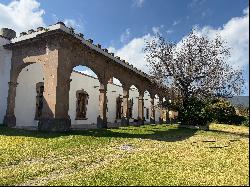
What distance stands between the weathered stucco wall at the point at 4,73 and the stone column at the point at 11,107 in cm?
24

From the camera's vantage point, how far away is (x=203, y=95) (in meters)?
19.8

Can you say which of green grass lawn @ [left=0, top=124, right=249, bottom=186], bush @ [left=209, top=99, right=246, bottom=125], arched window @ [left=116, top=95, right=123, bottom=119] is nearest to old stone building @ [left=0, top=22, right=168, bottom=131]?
green grass lawn @ [left=0, top=124, right=249, bottom=186]

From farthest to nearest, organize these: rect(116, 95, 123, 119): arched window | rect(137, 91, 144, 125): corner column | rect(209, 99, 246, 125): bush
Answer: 1. rect(209, 99, 246, 125): bush
2. rect(116, 95, 123, 119): arched window
3. rect(137, 91, 144, 125): corner column

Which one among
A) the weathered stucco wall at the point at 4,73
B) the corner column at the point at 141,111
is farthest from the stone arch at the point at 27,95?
the corner column at the point at 141,111

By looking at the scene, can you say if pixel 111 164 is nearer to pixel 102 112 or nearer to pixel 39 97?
pixel 102 112

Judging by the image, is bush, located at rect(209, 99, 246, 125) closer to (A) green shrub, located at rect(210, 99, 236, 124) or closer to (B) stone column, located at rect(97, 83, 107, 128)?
(A) green shrub, located at rect(210, 99, 236, 124)

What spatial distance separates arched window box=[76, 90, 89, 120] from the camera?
2073 cm

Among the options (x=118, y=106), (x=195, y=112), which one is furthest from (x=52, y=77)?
(x=118, y=106)

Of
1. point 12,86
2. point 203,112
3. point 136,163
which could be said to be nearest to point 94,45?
point 12,86

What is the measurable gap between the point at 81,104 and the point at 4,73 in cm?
655

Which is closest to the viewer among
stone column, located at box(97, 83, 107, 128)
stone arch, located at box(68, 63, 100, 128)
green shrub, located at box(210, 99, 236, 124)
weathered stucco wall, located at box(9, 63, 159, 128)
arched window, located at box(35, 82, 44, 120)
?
weathered stucco wall, located at box(9, 63, 159, 128)

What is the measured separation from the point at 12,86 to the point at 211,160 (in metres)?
12.7

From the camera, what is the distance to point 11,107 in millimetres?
16031

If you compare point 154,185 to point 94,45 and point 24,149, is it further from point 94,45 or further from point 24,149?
point 94,45
